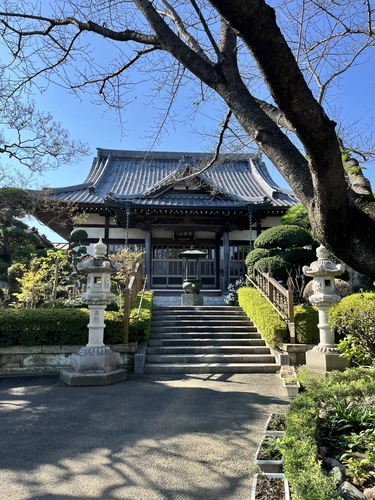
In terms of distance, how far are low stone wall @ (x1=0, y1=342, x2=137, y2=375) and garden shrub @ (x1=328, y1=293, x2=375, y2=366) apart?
5.28m

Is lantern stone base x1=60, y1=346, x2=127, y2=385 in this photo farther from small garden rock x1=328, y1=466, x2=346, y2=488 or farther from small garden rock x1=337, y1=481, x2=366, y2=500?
small garden rock x1=337, y1=481, x2=366, y2=500

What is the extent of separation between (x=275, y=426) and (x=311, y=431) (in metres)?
0.84

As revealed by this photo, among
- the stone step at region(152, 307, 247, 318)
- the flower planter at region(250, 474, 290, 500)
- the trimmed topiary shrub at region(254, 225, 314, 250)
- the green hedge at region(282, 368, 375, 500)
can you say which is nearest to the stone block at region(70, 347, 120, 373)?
the green hedge at region(282, 368, 375, 500)

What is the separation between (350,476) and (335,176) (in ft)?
7.42

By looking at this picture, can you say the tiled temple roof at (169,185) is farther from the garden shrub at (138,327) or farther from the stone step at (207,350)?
the stone step at (207,350)

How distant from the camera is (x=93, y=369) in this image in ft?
20.4

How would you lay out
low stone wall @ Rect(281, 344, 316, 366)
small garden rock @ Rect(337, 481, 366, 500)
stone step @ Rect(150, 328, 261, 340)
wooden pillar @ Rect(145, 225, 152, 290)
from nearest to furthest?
small garden rock @ Rect(337, 481, 366, 500) → low stone wall @ Rect(281, 344, 316, 366) → stone step @ Rect(150, 328, 261, 340) → wooden pillar @ Rect(145, 225, 152, 290)

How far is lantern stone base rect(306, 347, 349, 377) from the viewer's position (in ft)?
21.1

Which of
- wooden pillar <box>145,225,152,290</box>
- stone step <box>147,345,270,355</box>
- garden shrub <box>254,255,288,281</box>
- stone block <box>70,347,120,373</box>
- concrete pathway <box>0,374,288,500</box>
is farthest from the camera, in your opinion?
wooden pillar <box>145,225,152,290</box>

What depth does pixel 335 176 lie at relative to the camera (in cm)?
201

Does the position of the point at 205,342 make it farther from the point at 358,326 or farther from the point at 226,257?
the point at 226,257

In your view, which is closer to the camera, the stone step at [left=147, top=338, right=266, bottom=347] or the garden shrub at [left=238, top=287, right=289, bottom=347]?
the garden shrub at [left=238, top=287, right=289, bottom=347]

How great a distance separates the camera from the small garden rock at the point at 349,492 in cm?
215

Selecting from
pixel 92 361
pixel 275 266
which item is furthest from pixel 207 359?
pixel 275 266
